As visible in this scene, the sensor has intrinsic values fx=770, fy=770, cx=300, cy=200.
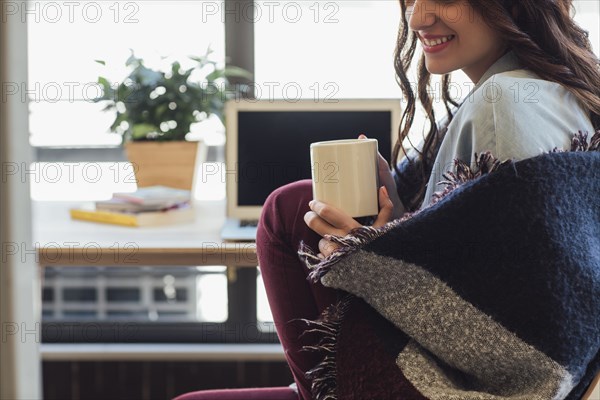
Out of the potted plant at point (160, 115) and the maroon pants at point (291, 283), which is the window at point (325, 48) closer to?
the potted plant at point (160, 115)

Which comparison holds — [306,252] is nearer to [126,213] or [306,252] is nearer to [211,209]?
[126,213]

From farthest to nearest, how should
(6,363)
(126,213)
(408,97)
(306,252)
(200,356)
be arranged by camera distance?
(200,356)
(126,213)
(408,97)
(306,252)
(6,363)

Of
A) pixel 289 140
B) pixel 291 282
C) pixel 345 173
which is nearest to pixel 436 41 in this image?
pixel 345 173

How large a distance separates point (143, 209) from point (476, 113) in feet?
3.59

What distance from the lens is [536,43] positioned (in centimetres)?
97

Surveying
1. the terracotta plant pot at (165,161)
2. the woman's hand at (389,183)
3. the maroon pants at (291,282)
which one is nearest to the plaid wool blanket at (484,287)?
the maroon pants at (291,282)

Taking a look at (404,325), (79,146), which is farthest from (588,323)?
(79,146)

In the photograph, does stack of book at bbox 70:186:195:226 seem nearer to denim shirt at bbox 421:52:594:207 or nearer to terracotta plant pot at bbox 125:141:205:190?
terracotta plant pot at bbox 125:141:205:190

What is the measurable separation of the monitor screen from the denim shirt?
855 millimetres

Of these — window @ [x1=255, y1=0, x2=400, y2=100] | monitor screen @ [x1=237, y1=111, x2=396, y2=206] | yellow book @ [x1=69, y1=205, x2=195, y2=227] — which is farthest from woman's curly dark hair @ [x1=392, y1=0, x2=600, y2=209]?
window @ [x1=255, y1=0, x2=400, y2=100]

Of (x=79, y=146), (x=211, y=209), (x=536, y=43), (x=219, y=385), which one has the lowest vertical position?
(x=219, y=385)

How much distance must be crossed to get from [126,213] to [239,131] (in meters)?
0.32

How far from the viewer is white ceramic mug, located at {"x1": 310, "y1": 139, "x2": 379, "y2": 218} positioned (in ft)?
2.97

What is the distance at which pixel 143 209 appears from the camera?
1771 millimetres
